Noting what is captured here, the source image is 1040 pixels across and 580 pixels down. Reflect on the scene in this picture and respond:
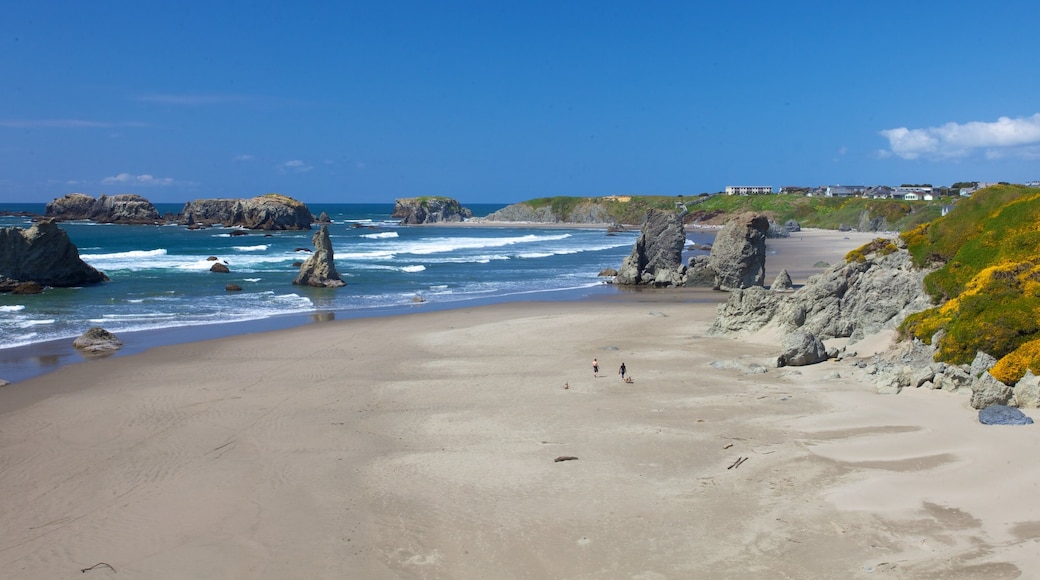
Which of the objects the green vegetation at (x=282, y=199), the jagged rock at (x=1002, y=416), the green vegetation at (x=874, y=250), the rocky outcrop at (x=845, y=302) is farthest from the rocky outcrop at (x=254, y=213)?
the jagged rock at (x=1002, y=416)

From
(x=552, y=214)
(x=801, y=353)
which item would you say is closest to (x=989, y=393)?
(x=801, y=353)

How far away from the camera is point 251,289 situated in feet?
134

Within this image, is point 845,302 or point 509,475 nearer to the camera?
point 509,475

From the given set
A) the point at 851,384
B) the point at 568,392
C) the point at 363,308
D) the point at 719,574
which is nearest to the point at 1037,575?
the point at 719,574

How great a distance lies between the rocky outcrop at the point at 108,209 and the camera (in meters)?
124

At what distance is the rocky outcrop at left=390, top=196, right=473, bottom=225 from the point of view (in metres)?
154

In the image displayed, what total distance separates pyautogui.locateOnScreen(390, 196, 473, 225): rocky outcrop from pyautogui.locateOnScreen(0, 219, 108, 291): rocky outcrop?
111985 millimetres

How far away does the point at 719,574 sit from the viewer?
9.20 metres

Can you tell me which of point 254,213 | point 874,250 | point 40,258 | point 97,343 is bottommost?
point 97,343

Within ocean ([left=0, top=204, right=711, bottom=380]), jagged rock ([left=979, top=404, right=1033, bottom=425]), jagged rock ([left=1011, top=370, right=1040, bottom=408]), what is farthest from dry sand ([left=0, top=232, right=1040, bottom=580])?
ocean ([left=0, top=204, right=711, bottom=380])

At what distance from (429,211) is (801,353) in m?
140

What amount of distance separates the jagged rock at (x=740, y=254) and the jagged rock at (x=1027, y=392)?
943 inches

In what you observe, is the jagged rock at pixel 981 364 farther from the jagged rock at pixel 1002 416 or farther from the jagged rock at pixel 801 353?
the jagged rock at pixel 801 353

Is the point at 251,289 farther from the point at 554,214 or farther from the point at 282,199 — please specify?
the point at 554,214
